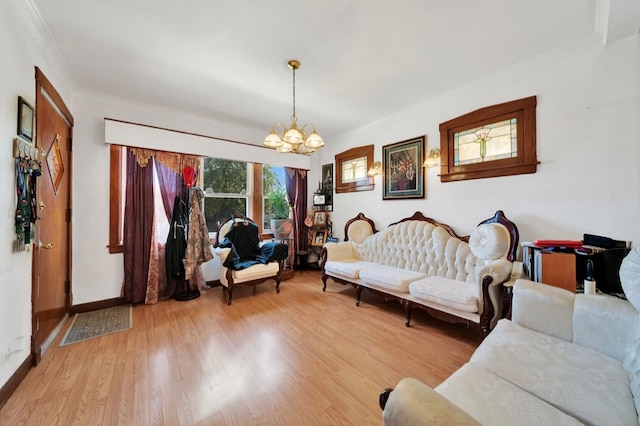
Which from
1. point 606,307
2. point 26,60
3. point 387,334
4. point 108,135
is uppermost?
point 26,60

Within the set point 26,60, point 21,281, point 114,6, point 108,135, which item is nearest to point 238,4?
point 114,6

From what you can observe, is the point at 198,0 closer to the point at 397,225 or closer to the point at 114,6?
the point at 114,6

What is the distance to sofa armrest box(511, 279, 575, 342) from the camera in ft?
4.83

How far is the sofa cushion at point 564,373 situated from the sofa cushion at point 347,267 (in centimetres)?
184

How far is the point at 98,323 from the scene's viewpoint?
2.66 meters

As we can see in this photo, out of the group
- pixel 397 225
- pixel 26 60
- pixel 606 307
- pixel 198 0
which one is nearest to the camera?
pixel 606 307

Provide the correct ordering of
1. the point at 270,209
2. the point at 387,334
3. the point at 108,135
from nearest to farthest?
the point at 387,334 < the point at 108,135 < the point at 270,209

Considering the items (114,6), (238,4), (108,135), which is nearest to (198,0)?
(238,4)

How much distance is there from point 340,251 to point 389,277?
1092 millimetres

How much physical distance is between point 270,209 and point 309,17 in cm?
331

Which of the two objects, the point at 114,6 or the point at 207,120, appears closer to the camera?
the point at 114,6

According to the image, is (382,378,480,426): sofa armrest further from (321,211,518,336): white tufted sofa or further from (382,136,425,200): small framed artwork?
(382,136,425,200): small framed artwork

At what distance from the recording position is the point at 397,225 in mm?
3562

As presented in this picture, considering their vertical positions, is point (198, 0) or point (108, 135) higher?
point (198, 0)
